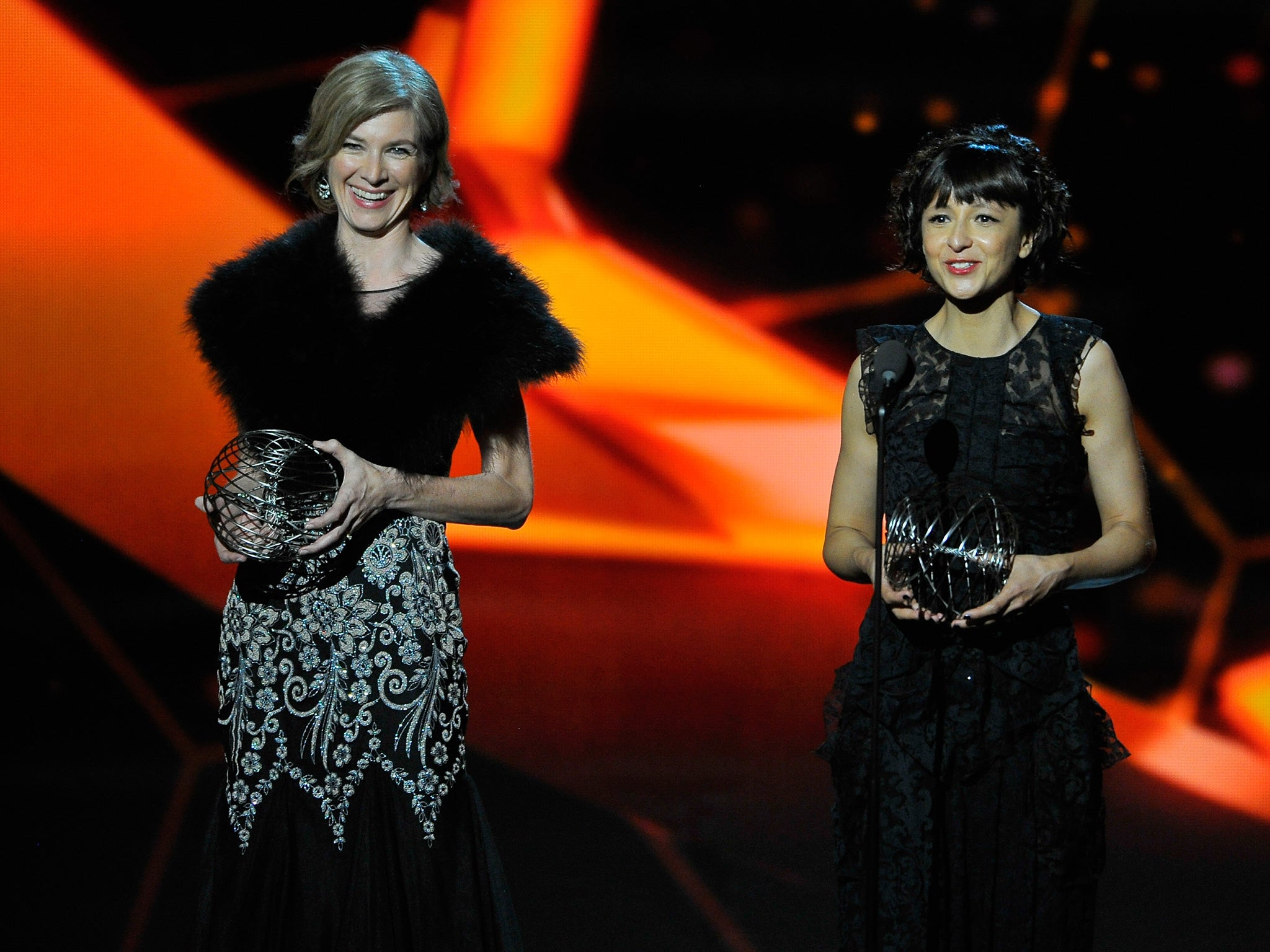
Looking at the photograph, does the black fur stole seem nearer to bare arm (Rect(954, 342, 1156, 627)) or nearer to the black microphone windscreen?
the black microphone windscreen

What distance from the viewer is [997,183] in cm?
182

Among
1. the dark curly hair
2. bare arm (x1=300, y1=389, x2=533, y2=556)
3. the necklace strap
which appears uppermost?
the dark curly hair

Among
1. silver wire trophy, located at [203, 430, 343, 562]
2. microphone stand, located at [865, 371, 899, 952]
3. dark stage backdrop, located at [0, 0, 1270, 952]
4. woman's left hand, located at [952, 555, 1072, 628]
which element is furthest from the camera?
dark stage backdrop, located at [0, 0, 1270, 952]

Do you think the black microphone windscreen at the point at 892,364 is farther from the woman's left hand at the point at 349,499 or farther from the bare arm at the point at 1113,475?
the woman's left hand at the point at 349,499

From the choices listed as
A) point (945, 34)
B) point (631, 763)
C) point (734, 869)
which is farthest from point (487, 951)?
point (945, 34)

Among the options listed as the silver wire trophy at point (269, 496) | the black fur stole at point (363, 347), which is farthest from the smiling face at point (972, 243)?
the silver wire trophy at point (269, 496)

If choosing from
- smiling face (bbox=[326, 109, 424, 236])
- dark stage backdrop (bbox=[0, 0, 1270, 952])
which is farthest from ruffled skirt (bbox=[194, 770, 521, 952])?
dark stage backdrop (bbox=[0, 0, 1270, 952])

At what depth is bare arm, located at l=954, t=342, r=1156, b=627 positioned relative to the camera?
5.78ft

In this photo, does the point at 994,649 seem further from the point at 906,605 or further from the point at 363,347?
the point at 363,347

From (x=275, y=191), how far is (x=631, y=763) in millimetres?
2037

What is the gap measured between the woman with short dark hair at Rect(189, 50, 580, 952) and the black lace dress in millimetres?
583

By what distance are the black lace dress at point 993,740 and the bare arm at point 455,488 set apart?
574 millimetres

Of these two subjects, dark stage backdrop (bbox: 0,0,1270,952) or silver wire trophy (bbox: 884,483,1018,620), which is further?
dark stage backdrop (bbox: 0,0,1270,952)

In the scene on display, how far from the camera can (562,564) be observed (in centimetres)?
407
